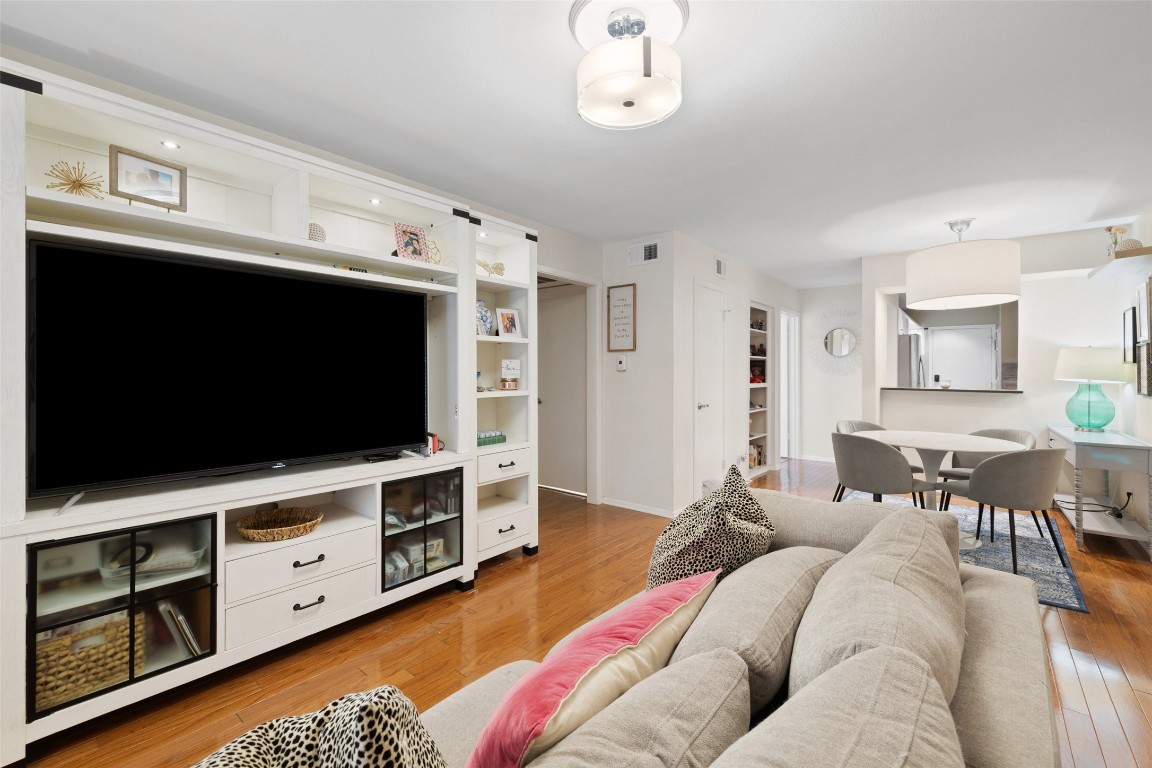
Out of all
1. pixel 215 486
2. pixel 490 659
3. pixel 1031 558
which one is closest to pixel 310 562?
pixel 215 486

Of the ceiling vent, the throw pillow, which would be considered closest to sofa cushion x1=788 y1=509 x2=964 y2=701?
the throw pillow

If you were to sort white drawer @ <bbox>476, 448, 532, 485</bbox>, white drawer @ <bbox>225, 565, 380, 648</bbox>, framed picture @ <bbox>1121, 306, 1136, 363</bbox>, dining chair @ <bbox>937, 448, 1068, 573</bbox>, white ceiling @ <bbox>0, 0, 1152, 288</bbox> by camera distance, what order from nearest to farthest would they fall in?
1. white ceiling @ <bbox>0, 0, 1152, 288</bbox>
2. white drawer @ <bbox>225, 565, 380, 648</bbox>
3. dining chair @ <bbox>937, 448, 1068, 573</bbox>
4. white drawer @ <bbox>476, 448, 532, 485</bbox>
5. framed picture @ <bbox>1121, 306, 1136, 363</bbox>

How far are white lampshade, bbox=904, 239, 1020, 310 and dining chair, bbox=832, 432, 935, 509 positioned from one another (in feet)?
3.56

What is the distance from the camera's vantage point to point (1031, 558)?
324 cm

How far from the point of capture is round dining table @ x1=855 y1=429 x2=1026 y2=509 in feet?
10.8

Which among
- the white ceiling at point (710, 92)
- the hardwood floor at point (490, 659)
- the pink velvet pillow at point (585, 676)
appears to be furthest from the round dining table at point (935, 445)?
the pink velvet pillow at point (585, 676)

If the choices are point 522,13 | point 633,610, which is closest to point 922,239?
point 522,13

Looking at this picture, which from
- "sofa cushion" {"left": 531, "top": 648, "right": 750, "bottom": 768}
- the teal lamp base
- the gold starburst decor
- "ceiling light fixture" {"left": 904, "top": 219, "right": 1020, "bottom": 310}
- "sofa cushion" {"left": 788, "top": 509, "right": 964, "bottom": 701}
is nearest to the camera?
"sofa cushion" {"left": 531, "top": 648, "right": 750, "bottom": 768}

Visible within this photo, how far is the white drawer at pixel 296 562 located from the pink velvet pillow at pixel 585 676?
169cm

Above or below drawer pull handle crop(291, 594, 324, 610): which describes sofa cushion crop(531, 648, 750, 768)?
above

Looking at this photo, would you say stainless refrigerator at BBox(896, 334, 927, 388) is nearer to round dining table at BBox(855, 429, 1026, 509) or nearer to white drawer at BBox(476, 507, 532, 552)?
round dining table at BBox(855, 429, 1026, 509)

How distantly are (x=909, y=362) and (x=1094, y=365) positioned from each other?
160 cm

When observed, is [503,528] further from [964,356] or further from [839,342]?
[839,342]

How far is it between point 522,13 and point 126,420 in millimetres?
2067
